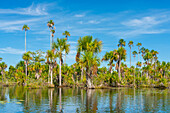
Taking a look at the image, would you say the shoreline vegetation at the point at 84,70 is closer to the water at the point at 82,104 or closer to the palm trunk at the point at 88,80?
the palm trunk at the point at 88,80

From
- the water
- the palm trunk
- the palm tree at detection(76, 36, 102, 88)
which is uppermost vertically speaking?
the palm tree at detection(76, 36, 102, 88)

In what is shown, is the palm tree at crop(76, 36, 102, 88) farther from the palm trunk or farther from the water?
the water

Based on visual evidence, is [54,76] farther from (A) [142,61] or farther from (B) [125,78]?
(A) [142,61]

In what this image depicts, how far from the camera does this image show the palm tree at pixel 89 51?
201ft

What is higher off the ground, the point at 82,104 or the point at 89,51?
Answer: the point at 89,51

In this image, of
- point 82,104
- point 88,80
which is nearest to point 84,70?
point 88,80

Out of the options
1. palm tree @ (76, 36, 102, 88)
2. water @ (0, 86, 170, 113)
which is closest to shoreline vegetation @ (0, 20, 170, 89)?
palm tree @ (76, 36, 102, 88)

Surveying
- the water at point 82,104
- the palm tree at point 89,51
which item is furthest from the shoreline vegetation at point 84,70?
the water at point 82,104

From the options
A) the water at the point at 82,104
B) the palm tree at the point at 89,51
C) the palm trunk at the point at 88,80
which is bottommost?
the water at the point at 82,104

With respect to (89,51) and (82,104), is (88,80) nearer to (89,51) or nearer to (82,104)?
(89,51)

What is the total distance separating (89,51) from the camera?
6216 centimetres

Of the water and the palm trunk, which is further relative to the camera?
the palm trunk

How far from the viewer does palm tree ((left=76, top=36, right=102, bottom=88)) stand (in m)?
61.4

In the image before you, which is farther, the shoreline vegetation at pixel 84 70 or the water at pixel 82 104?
the shoreline vegetation at pixel 84 70
